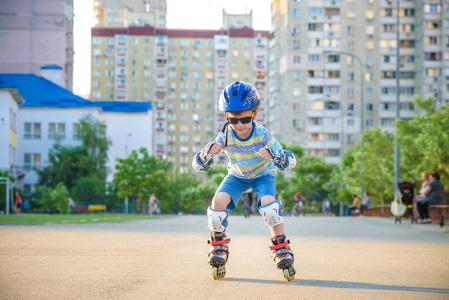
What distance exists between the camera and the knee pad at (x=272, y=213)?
6852 millimetres

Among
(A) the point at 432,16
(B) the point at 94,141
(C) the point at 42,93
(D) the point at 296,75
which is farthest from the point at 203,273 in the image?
(A) the point at 432,16

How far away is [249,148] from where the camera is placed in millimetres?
6977

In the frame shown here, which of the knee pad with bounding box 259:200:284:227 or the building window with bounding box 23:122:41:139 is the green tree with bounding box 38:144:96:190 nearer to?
the building window with bounding box 23:122:41:139

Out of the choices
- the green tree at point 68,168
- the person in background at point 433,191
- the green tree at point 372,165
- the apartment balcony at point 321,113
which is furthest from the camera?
the apartment balcony at point 321,113

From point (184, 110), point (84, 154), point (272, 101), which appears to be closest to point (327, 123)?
point (272, 101)

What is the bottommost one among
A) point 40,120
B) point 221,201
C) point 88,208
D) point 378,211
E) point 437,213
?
point 88,208

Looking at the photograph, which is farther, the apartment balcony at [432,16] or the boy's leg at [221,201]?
the apartment balcony at [432,16]

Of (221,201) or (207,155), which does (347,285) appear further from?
(207,155)

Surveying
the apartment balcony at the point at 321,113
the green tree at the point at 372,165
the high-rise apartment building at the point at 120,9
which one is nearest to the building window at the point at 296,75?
the apartment balcony at the point at 321,113

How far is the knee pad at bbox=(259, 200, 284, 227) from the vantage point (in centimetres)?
685

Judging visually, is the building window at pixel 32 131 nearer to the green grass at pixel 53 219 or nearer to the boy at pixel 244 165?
the green grass at pixel 53 219

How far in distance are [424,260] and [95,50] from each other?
13422cm

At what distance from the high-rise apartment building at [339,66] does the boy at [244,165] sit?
101830mm

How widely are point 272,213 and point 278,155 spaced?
54cm
